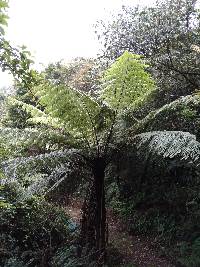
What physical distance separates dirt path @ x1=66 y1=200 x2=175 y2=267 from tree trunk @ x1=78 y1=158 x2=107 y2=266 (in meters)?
0.98

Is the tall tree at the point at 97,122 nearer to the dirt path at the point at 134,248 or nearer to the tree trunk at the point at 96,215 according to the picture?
the tree trunk at the point at 96,215

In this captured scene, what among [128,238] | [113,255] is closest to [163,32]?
[128,238]

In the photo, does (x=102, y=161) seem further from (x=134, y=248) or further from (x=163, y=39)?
(x=163, y=39)

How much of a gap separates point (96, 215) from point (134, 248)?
2.00 meters

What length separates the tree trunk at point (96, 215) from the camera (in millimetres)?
5081

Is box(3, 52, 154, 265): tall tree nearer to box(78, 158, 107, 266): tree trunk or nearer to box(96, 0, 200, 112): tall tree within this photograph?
box(78, 158, 107, 266): tree trunk

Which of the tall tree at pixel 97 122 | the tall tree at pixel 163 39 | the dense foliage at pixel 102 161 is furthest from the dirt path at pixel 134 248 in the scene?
the tall tree at pixel 163 39

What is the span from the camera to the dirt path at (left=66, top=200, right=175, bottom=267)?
614 cm

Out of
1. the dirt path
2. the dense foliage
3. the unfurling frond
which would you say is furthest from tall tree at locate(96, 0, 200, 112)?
the dirt path

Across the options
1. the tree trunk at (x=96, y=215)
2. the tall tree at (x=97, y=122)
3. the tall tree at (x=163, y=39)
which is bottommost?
the tree trunk at (x=96, y=215)

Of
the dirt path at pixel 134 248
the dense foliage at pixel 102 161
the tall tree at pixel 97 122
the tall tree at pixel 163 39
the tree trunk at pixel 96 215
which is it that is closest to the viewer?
the dense foliage at pixel 102 161

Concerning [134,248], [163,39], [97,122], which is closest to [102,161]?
[97,122]

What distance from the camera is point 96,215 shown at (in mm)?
5105

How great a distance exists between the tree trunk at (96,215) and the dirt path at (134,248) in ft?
3.20
